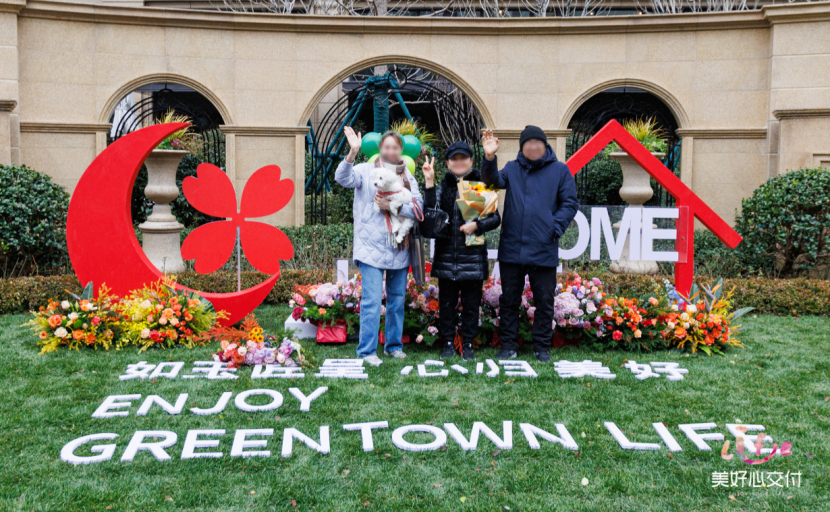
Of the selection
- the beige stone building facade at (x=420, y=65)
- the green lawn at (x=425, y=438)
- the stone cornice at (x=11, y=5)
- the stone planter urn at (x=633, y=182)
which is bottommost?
the green lawn at (x=425, y=438)

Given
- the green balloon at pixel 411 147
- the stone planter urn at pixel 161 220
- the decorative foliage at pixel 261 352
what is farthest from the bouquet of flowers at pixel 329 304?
the stone planter urn at pixel 161 220

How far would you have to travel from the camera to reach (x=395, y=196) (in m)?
4.86

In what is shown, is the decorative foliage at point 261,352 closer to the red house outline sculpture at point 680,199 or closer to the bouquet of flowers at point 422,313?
the bouquet of flowers at point 422,313

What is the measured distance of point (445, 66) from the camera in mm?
10336

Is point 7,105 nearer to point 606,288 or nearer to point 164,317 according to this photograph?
point 164,317

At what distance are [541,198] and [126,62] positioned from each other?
7.72 m

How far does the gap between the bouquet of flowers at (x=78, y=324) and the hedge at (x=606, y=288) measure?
176 cm

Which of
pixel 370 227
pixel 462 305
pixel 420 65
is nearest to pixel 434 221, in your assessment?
pixel 370 227

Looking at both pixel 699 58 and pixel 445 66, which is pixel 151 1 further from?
pixel 699 58

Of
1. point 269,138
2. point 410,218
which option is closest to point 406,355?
point 410,218

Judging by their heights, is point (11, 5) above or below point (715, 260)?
above

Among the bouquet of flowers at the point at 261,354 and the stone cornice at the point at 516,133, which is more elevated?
the stone cornice at the point at 516,133

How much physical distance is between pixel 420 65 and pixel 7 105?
600 cm

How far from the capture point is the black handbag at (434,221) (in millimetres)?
4859
